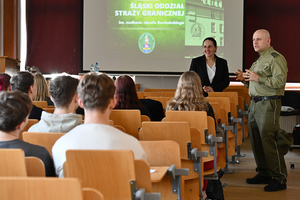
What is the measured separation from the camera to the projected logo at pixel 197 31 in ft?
29.9

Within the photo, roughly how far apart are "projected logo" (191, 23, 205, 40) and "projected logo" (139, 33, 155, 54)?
0.94 metres

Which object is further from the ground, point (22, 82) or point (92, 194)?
point (22, 82)

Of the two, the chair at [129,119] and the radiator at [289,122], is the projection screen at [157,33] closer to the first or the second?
the radiator at [289,122]

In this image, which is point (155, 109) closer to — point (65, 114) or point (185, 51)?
point (65, 114)

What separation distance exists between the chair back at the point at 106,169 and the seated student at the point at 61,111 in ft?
2.98

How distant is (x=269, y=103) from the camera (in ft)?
14.6

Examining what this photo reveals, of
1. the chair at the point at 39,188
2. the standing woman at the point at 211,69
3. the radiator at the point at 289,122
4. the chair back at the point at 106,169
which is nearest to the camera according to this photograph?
the chair at the point at 39,188

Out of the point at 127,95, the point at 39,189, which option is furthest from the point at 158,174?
the point at 127,95

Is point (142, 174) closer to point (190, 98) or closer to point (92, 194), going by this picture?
point (92, 194)

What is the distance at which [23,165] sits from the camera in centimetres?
162

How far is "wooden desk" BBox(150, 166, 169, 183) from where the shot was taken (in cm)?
199

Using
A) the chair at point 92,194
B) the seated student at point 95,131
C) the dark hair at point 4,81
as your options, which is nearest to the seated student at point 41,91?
the dark hair at point 4,81

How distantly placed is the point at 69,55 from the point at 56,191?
9248 mm

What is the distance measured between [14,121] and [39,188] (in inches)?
29.2
